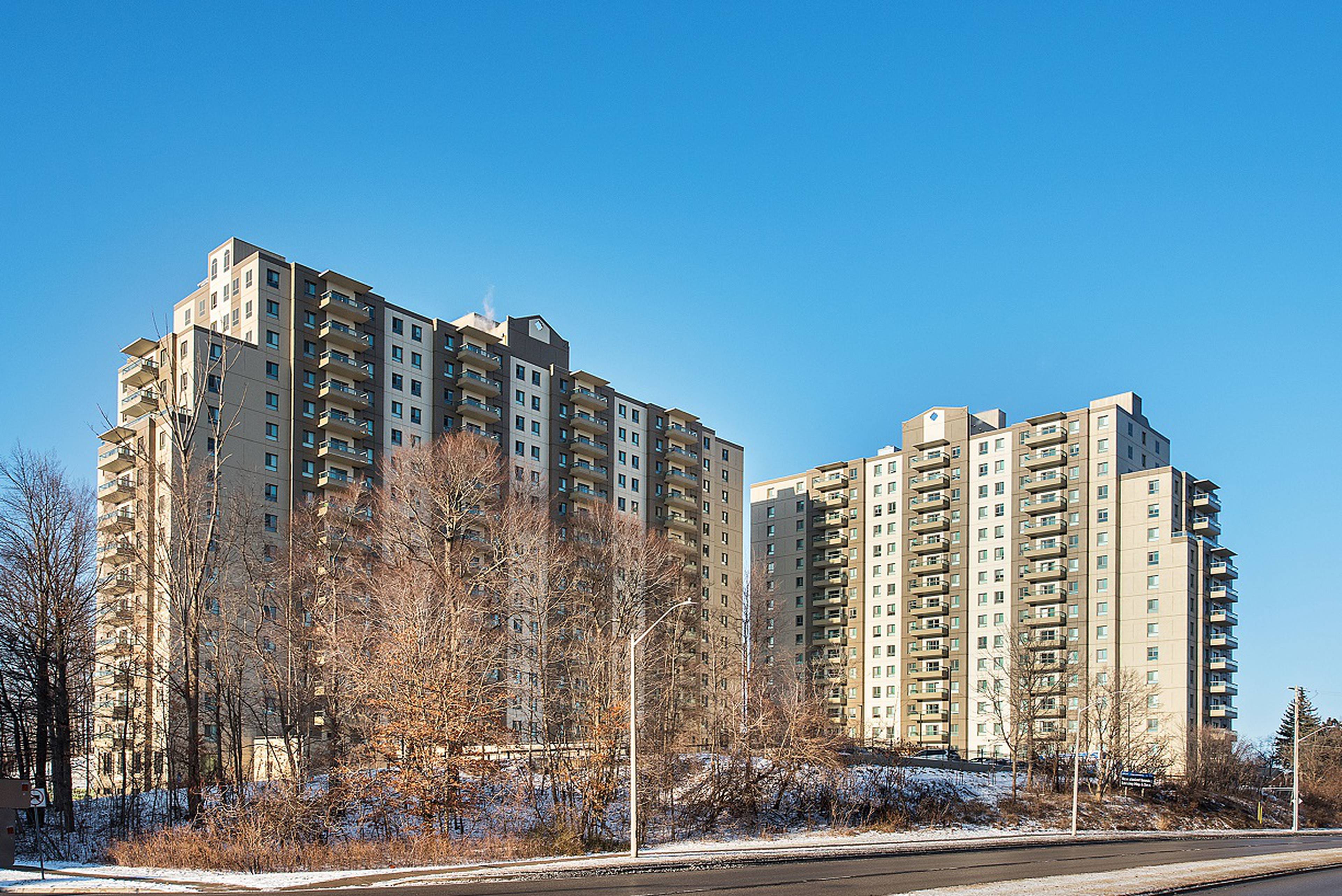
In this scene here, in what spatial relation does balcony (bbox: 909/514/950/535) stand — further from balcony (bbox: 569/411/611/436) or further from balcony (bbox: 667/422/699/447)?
balcony (bbox: 569/411/611/436)

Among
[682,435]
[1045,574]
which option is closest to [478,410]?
[682,435]

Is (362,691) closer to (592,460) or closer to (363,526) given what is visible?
(363,526)

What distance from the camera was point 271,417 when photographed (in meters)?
84.3

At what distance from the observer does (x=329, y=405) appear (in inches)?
3447

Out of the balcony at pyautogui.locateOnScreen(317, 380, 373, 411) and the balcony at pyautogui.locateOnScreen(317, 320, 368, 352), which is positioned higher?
the balcony at pyautogui.locateOnScreen(317, 320, 368, 352)

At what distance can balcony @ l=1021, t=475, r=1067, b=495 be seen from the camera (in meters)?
118

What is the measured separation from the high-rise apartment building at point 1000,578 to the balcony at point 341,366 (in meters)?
36.1

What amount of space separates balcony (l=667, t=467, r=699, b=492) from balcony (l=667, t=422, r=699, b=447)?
296cm

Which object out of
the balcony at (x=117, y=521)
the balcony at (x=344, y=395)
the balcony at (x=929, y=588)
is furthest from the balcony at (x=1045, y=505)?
the balcony at (x=117, y=521)

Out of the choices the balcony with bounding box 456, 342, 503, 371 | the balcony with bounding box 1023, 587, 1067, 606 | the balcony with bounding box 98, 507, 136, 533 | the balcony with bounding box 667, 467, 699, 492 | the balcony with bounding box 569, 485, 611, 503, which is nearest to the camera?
the balcony with bounding box 98, 507, 136, 533

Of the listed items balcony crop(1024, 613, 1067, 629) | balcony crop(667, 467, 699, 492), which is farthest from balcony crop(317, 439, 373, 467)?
balcony crop(1024, 613, 1067, 629)

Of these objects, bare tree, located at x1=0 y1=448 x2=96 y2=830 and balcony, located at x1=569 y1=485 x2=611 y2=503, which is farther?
balcony, located at x1=569 y1=485 x2=611 y2=503

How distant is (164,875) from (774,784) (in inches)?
1112

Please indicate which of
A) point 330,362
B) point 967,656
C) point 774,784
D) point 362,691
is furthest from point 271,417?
point 967,656
